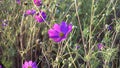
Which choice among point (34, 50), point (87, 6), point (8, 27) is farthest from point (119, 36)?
point (8, 27)

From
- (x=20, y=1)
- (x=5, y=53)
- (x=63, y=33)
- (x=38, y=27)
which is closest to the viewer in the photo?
(x=63, y=33)

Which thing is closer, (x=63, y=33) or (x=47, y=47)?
(x=63, y=33)

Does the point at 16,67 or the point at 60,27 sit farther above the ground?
the point at 60,27

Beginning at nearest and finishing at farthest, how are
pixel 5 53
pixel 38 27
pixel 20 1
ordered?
pixel 5 53 → pixel 38 27 → pixel 20 1

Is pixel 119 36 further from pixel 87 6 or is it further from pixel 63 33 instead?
pixel 63 33

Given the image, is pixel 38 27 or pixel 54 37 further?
pixel 38 27

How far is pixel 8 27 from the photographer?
2.31 metres

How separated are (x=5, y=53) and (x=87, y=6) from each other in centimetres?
100

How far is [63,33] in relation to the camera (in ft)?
5.17

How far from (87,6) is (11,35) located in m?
0.86

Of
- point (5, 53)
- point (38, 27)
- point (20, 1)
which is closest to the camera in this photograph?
point (5, 53)

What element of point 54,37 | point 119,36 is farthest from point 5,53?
point 119,36

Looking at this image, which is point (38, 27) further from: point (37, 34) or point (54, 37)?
point (54, 37)

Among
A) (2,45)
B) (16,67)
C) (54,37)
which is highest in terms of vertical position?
(54,37)
